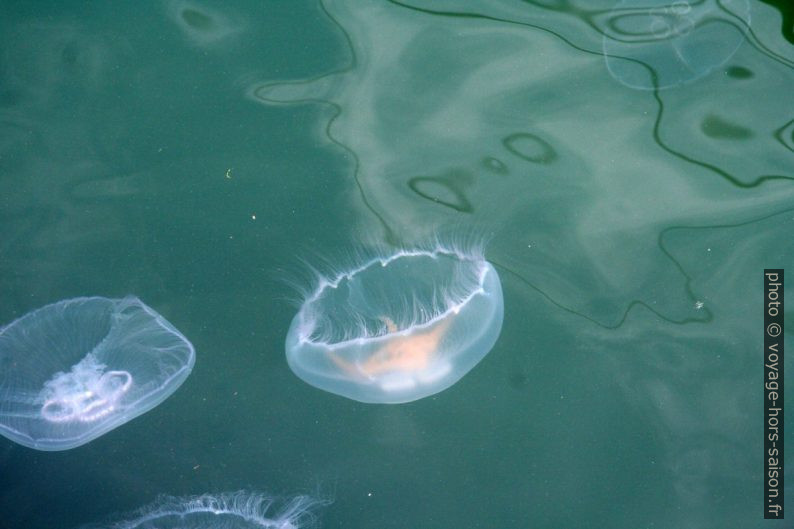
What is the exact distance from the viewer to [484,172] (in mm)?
3795

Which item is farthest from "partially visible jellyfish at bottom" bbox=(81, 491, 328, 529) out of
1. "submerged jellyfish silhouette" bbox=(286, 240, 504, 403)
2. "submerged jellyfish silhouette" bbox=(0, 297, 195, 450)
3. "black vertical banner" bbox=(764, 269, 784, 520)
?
"black vertical banner" bbox=(764, 269, 784, 520)

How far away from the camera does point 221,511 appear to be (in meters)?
3.86

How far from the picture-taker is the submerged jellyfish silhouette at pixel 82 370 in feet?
12.1

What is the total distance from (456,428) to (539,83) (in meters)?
2.24

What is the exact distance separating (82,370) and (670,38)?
4.13 m

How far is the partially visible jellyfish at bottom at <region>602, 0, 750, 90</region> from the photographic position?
367 centimetres

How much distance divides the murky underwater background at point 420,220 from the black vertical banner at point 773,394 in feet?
0.28

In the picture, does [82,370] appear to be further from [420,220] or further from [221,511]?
[420,220]

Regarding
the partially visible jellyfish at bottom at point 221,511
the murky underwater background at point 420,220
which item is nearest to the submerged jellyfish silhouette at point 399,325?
the murky underwater background at point 420,220

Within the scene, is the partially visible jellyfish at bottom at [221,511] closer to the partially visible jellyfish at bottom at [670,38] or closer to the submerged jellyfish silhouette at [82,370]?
the submerged jellyfish silhouette at [82,370]

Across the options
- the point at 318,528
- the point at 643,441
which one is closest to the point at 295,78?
the point at 318,528

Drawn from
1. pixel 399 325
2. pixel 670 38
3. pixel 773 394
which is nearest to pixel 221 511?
pixel 399 325

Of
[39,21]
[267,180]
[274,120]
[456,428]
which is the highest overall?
[39,21]

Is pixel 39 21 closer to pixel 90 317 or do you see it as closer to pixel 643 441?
pixel 90 317
